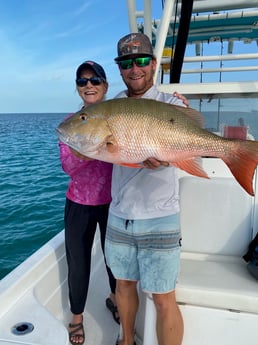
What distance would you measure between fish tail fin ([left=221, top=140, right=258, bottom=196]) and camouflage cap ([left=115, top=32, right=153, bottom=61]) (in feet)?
2.50

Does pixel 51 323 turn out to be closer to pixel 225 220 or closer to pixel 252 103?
pixel 225 220

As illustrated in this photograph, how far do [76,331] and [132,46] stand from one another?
2089mm

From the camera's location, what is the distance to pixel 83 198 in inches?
95.0

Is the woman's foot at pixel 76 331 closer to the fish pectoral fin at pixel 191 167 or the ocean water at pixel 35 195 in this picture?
the fish pectoral fin at pixel 191 167

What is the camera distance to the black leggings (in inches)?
96.5

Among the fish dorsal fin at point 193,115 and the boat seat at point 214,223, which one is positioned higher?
the fish dorsal fin at point 193,115

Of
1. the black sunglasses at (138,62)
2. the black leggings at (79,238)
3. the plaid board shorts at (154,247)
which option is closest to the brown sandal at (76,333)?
the black leggings at (79,238)

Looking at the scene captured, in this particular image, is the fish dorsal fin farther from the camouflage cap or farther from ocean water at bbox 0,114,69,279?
ocean water at bbox 0,114,69,279

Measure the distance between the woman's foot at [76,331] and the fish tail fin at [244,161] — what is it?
1.74 metres

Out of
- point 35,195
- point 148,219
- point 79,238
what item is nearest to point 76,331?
point 79,238

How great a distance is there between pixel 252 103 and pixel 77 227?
6.85 ft

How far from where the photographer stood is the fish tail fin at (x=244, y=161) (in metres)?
1.69

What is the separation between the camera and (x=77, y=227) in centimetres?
246

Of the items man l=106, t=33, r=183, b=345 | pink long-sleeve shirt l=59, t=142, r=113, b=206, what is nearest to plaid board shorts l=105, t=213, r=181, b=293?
man l=106, t=33, r=183, b=345
